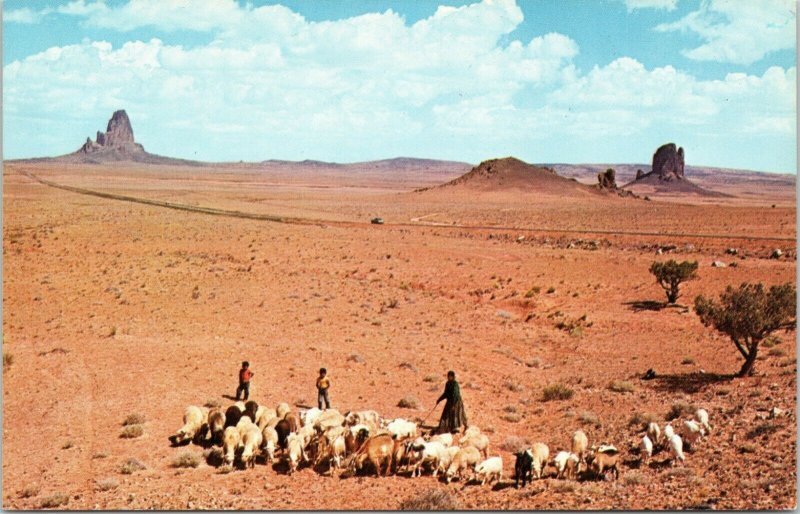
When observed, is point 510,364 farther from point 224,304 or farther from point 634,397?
point 224,304

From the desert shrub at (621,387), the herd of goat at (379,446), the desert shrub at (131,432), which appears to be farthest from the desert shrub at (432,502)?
the desert shrub at (621,387)

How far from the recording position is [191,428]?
48.1 ft

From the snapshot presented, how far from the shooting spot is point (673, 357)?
23453 mm

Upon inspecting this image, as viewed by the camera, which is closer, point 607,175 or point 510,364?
point 510,364

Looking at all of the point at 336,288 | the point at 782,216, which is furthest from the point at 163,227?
the point at 782,216

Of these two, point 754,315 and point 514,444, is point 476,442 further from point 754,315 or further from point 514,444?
point 754,315

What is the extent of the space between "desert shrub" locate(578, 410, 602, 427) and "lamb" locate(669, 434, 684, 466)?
10.5 feet

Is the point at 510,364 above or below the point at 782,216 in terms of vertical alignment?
below

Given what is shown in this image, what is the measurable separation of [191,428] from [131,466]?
1.78m

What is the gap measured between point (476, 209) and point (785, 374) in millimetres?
81337

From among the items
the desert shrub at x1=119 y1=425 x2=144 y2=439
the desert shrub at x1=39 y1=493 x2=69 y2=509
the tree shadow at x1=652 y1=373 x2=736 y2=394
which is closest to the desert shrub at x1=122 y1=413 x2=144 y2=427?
the desert shrub at x1=119 y1=425 x2=144 y2=439

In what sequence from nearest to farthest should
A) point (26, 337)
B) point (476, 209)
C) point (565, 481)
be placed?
1. point (565, 481)
2. point (26, 337)
3. point (476, 209)

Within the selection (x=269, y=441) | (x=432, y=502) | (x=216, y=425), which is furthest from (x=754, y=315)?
(x=216, y=425)

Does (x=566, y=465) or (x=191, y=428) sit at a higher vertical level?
(x=566, y=465)
